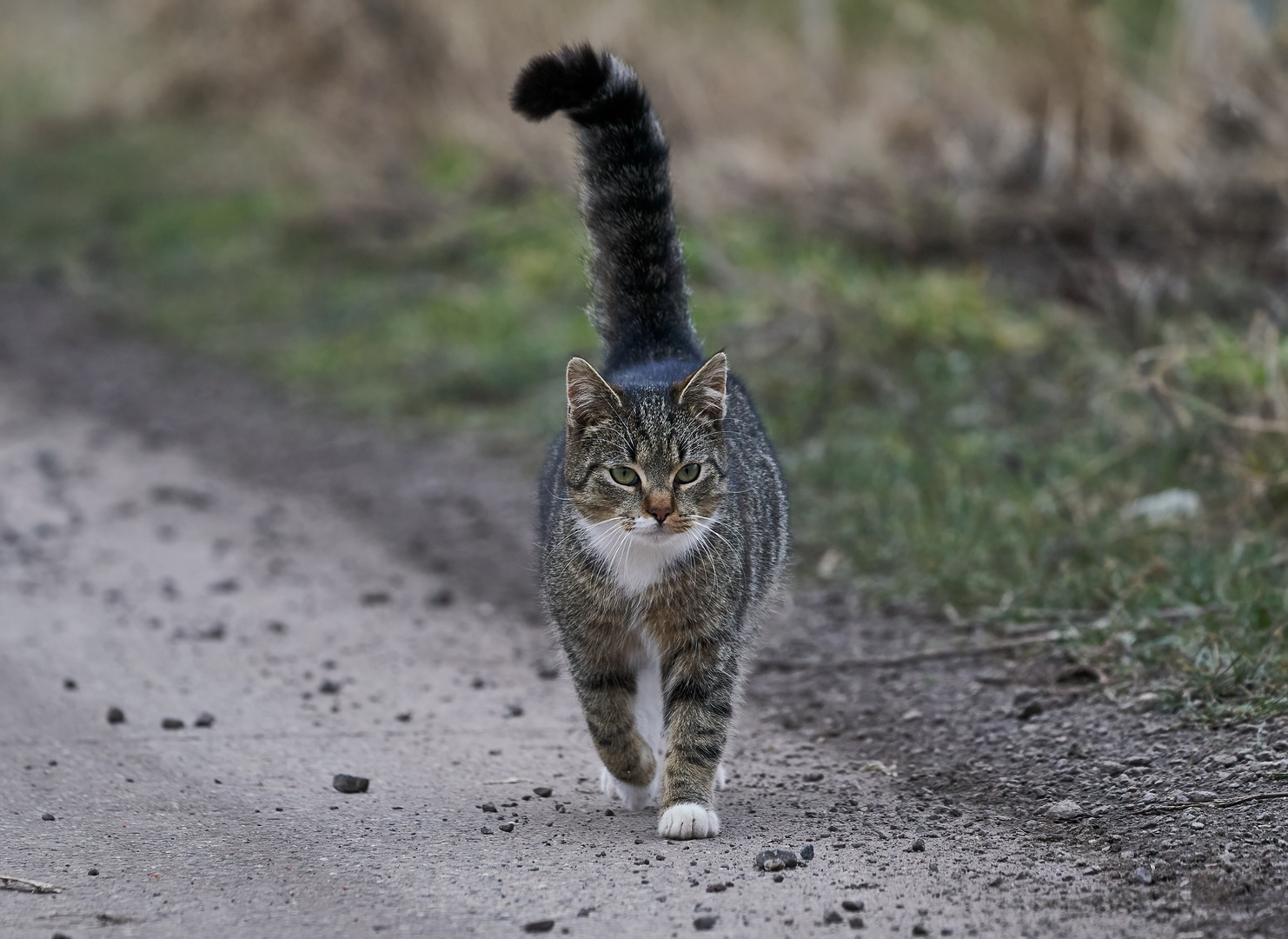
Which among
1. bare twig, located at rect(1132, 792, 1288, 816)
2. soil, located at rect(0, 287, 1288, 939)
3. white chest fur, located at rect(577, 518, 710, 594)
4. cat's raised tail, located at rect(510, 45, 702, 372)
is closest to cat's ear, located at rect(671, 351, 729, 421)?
white chest fur, located at rect(577, 518, 710, 594)

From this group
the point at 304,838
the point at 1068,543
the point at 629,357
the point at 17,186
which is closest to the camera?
the point at 304,838

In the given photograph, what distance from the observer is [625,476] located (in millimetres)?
4328

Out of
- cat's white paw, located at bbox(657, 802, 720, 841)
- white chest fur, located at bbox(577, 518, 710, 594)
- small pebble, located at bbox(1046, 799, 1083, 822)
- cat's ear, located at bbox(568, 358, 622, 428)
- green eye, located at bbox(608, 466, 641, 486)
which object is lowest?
cat's white paw, located at bbox(657, 802, 720, 841)

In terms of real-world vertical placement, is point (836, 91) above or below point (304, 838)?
above

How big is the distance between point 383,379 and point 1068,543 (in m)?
5.42

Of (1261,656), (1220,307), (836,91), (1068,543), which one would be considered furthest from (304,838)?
(836,91)

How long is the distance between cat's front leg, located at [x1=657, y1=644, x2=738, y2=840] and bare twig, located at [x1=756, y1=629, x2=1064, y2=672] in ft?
3.90

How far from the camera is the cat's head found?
426 cm

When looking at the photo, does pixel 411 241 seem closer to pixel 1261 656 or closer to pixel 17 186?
pixel 17 186

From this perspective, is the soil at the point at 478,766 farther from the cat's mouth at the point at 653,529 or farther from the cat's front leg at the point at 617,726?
the cat's mouth at the point at 653,529

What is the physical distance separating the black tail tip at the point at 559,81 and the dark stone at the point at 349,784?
6.49 ft

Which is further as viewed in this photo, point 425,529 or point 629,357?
point 425,529

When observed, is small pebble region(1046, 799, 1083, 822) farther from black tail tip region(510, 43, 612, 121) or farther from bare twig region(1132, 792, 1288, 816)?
black tail tip region(510, 43, 612, 121)

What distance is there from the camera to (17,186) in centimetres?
1619
